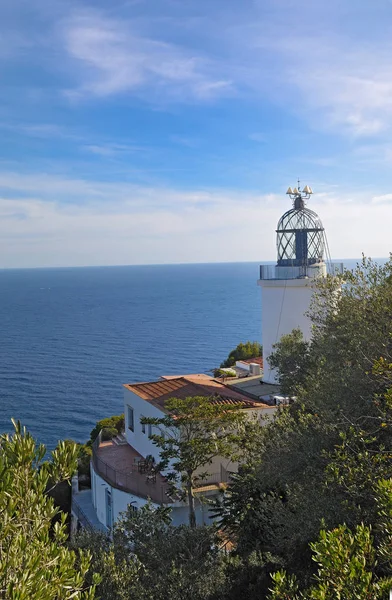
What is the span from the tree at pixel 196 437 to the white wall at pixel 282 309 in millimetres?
7653

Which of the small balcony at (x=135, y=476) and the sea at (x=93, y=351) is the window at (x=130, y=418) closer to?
the small balcony at (x=135, y=476)

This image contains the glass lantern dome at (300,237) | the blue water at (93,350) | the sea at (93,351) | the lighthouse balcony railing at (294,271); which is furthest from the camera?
the blue water at (93,350)

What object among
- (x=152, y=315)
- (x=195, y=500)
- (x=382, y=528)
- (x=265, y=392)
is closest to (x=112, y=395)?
(x=265, y=392)

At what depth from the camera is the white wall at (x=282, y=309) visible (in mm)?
25516

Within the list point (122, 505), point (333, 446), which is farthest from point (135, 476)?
point (333, 446)

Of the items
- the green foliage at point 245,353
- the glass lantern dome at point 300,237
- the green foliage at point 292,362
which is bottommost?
the green foliage at point 245,353

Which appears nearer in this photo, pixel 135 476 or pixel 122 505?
pixel 122 505

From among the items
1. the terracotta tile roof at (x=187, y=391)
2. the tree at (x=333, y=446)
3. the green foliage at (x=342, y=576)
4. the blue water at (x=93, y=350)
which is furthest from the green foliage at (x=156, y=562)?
the blue water at (x=93, y=350)

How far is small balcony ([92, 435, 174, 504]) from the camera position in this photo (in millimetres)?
19547

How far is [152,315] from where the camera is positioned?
5723 inches

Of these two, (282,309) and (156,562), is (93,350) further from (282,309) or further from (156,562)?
(156,562)

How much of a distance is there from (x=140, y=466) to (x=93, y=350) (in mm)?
72848

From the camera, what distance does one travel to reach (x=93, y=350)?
305 feet

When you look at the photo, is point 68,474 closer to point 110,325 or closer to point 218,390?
point 218,390
